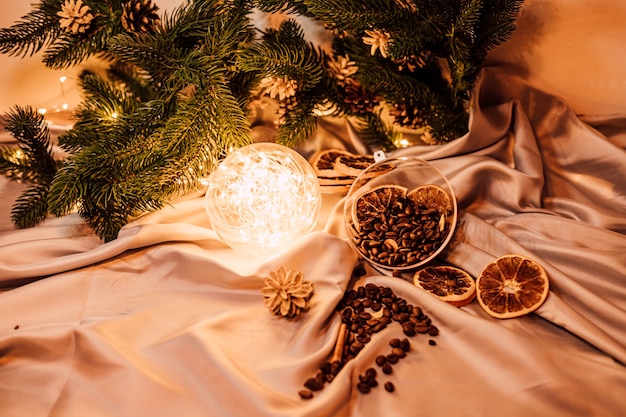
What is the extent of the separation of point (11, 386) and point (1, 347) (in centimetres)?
9

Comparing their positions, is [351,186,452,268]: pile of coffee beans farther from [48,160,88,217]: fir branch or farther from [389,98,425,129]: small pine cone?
[48,160,88,217]: fir branch

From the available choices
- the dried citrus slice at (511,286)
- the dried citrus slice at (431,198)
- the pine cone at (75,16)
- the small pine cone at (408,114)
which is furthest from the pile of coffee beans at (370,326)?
the pine cone at (75,16)

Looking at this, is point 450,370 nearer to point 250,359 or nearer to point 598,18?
point 250,359

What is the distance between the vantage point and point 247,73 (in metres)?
1.40

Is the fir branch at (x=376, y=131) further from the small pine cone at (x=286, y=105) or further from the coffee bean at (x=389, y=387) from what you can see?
the coffee bean at (x=389, y=387)

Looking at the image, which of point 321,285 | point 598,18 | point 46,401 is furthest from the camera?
point 598,18

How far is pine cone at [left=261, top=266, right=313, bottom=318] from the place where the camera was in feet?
3.50

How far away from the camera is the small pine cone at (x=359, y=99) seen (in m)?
1.45

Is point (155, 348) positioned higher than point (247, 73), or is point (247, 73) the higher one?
point (247, 73)

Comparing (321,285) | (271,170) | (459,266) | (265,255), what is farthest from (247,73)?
(459,266)

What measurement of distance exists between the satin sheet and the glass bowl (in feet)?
0.19

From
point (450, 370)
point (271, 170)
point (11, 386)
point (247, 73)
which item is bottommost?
point (450, 370)

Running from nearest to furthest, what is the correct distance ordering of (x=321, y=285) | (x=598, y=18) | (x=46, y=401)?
(x=46, y=401), (x=321, y=285), (x=598, y=18)

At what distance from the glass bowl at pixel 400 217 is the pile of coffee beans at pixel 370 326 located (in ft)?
0.31
